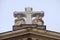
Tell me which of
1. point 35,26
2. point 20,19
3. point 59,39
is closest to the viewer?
point 59,39

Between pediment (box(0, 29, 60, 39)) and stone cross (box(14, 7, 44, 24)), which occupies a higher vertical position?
stone cross (box(14, 7, 44, 24))

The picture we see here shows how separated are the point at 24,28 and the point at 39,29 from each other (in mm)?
388

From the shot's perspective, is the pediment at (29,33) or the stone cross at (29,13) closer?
the pediment at (29,33)

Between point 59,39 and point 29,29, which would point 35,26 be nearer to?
point 29,29

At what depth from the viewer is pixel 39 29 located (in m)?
7.32

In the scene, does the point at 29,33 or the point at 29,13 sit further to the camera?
the point at 29,13

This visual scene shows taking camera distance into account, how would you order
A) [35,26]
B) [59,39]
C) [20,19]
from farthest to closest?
[20,19], [35,26], [59,39]

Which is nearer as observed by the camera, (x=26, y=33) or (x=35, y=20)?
(x=26, y=33)

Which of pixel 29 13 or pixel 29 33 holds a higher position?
pixel 29 13

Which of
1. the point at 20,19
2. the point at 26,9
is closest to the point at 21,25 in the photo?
the point at 20,19

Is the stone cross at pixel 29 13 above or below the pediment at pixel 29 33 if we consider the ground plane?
above

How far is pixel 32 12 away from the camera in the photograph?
27.6ft

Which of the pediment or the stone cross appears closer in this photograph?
the pediment

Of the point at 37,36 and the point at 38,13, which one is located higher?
the point at 38,13
